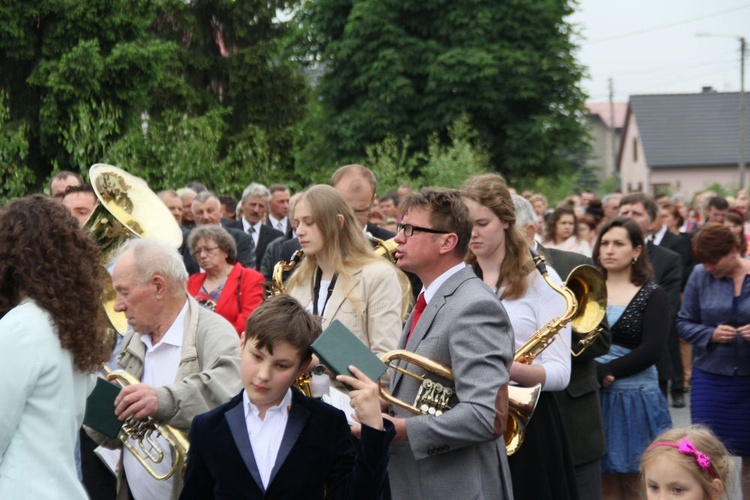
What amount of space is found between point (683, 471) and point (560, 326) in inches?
48.8

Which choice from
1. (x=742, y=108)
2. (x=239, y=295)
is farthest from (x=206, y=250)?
(x=742, y=108)

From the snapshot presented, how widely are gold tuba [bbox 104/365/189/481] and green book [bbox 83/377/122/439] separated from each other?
11 cm

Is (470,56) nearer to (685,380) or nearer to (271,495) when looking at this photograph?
(685,380)

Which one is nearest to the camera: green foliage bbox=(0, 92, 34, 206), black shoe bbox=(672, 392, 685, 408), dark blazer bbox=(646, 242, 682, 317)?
dark blazer bbox=(646, 242, 682, 317)

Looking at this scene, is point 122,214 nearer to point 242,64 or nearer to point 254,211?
point 254,211

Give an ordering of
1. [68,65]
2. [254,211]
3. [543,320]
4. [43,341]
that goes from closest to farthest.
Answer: [43,341], [543,320], [254,211], [68,65]

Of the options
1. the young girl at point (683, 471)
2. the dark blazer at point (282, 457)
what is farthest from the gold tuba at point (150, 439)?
the young girl at point (683, 471)

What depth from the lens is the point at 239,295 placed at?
816 cm

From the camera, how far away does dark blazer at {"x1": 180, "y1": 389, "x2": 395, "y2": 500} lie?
12.0 ft

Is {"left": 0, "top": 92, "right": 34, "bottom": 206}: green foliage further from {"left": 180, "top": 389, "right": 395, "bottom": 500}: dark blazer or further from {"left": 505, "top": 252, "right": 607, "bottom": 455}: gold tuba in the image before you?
{"left": 180, "top": 389, "right": 395, "bottom": 500}: dark blazer

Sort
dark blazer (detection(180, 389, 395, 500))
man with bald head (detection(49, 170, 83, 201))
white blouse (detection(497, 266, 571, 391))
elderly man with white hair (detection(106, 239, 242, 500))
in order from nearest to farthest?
dark blazer (detection(180, 389, 395, 500))
elderly man with white hair (detection(106, 239, 242, 500))
white blouse (detection(497, 266, 571, 391))
man with bald head (detection(49, 170, 83, 201))

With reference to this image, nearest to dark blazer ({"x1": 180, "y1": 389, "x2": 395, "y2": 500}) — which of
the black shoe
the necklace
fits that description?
the necklace

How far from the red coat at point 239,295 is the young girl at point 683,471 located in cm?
459

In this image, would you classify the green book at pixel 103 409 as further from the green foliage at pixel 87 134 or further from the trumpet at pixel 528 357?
the green foliage at pixel 87 134
